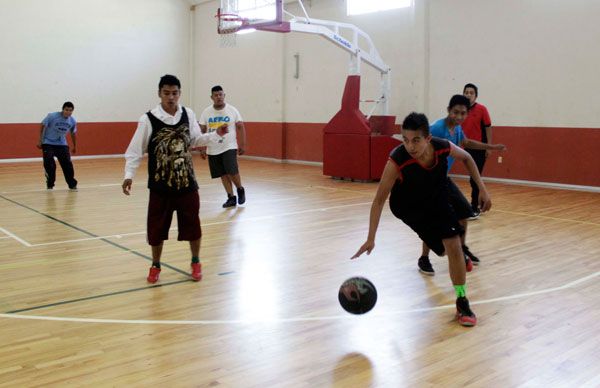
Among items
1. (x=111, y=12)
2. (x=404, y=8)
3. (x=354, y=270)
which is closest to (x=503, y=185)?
(x=404, y=8)

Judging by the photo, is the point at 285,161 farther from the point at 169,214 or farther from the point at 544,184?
the point at 169,214

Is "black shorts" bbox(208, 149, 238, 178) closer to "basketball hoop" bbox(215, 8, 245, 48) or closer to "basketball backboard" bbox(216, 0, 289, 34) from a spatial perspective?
"basketball backboard" bbox(216, 0, 289, 34)

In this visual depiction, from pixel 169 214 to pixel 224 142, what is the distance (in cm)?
409

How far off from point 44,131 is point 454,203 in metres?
8.19

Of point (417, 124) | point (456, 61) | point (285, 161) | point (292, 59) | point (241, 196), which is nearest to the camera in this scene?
point (417, 124)

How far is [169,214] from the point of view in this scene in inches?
195

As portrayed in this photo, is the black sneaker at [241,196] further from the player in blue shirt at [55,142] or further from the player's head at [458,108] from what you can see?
the player's head at [458,108]

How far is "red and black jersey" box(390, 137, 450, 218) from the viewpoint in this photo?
161 inches

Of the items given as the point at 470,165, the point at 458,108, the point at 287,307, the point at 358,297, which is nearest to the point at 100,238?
the point at 287,307

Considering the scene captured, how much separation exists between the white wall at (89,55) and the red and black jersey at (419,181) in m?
15.0

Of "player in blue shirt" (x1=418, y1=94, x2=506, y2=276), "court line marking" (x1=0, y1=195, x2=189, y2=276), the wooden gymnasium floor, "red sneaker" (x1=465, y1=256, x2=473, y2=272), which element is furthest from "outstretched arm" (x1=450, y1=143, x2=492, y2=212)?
"court line marking" (x1=0, y1=195, x2=189, y2=276)

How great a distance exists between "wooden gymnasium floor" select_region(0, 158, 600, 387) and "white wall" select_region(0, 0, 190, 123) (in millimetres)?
9737

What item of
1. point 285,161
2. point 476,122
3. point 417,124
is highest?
point 476,122

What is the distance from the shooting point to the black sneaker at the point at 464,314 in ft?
13.5
